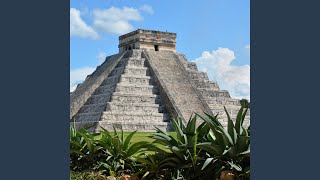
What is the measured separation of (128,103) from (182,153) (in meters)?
27.0

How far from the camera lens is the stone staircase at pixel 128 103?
31.2 meters

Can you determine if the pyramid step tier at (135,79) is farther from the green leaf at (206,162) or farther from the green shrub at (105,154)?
the green leaf at (206,162)

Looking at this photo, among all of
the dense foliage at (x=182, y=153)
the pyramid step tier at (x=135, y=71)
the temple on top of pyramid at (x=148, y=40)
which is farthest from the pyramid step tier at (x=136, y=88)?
the dense foliage at (x=182, y=153)

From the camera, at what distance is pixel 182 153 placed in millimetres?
5742

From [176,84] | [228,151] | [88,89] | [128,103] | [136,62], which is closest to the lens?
[228,151]

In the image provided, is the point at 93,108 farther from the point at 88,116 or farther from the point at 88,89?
the point at 88,89

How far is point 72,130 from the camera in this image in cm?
784

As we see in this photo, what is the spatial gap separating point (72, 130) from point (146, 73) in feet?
95.5

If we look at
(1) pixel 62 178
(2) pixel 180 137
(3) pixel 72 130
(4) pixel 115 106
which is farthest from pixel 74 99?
(1) pixel 62 178

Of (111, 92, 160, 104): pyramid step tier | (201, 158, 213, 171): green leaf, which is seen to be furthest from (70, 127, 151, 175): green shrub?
(111, 92, 160, 104): pyramid step tier

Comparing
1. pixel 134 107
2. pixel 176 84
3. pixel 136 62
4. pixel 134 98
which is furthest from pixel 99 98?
pixel 176 84

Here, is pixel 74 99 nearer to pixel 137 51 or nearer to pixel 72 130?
pixel 137 51

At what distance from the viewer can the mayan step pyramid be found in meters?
31.9

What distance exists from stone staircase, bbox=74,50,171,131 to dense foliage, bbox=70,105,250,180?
22.6 m
